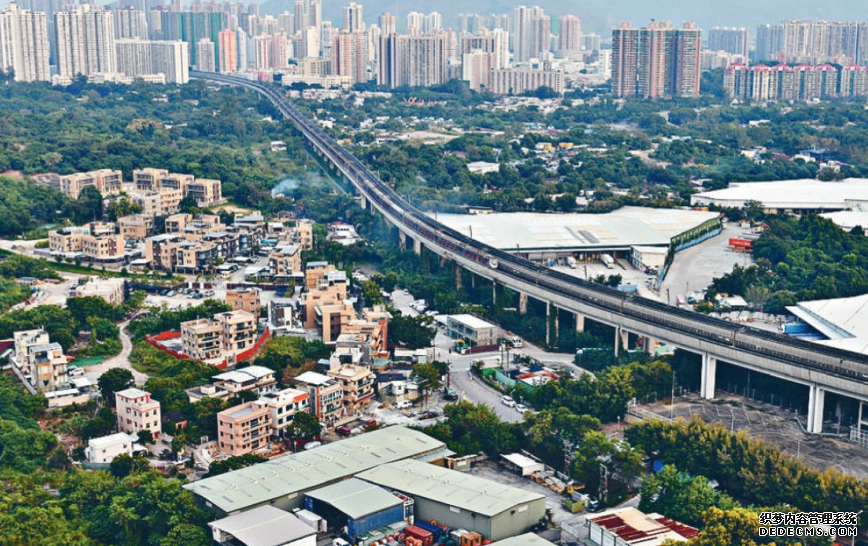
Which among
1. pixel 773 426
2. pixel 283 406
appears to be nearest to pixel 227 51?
pixel 283 406

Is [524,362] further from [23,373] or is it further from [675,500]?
[23,373]

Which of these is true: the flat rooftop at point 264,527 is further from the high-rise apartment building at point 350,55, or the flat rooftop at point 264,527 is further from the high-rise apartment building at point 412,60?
the high-rise apartment building at point 350,55

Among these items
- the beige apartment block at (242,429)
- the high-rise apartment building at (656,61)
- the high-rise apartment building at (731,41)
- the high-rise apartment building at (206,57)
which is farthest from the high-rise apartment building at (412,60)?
the beige apartment block at (242,429)

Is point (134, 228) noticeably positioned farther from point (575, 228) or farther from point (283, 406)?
point (283, 406)

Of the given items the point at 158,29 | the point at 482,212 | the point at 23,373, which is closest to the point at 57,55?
the point at 158,29

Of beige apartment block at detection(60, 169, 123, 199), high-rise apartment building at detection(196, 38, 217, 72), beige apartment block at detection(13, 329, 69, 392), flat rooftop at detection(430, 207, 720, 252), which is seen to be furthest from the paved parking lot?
high-rise apartment building at detection(196, 38, 217, 72)
